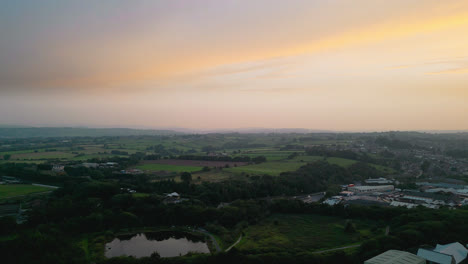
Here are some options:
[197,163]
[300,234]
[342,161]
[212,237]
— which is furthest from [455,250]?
[197,163]

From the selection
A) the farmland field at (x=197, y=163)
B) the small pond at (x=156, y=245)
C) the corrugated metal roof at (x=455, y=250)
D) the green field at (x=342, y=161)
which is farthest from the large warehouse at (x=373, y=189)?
the small pond at (x=156, y=245)

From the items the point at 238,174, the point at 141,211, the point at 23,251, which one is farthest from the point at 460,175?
the point at 23,251

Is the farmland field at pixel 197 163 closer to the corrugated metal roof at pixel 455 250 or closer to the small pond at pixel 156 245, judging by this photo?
the small pond at pixel 156 245

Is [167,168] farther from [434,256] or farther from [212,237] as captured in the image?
[434,256]

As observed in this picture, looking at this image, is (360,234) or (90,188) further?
(90,188)

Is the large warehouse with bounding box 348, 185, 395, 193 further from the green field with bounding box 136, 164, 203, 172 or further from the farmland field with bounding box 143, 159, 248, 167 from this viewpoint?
the green field with bounding box 136, 164, 203, 172

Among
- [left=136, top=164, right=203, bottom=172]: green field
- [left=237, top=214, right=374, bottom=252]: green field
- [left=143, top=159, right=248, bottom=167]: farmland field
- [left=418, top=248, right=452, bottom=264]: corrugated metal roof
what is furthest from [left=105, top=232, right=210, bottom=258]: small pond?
[left=143, top=159, right=248, bottom=167]: farmland field

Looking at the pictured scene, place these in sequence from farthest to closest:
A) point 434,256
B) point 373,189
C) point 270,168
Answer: point 270,168, point 373,189, point 434,256

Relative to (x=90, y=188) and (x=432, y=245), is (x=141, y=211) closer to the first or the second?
(x=90, y=188)

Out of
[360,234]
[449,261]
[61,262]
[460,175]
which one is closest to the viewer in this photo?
[449,261]
